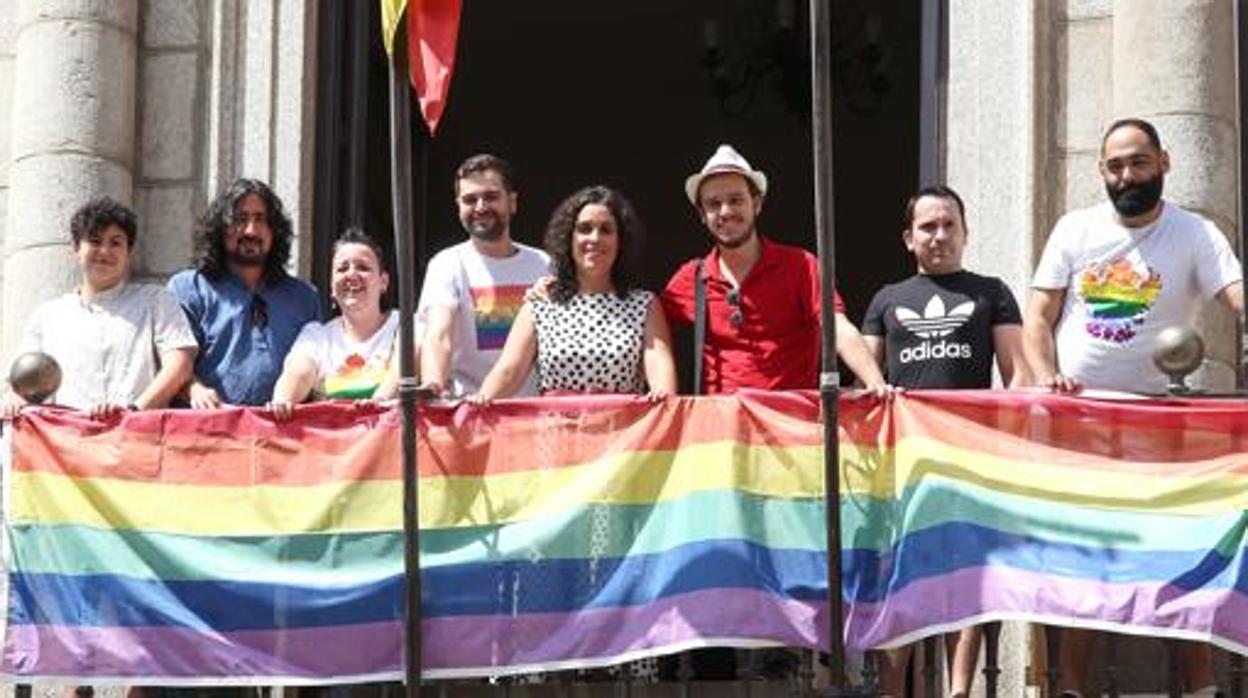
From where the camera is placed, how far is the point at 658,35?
65.9ft

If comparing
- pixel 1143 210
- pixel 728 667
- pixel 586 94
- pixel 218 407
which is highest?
pixel 586 94

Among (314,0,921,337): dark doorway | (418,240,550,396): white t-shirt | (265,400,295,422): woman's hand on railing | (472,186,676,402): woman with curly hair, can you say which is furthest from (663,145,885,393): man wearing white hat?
(314,0,921,337): dark doorway

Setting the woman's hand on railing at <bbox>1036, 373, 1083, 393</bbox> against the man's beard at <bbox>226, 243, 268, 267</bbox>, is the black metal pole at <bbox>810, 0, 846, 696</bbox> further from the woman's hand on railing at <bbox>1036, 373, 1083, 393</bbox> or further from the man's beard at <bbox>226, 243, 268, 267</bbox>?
the man's beard at <bbox>226, 243, 268, 267</bbox>

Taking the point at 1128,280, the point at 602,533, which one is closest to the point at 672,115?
the point at 1128,280

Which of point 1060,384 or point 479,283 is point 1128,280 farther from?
point 479,283

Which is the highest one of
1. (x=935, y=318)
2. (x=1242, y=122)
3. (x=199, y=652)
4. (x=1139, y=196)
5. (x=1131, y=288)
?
(x=1242, y=122)

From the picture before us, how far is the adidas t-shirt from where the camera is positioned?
33.5 ft

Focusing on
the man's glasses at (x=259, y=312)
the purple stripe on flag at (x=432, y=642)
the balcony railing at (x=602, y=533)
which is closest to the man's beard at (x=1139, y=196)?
the balcony railing at (x=602, y=533)

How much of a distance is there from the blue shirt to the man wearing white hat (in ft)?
5.10

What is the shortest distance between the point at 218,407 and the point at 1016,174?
150 inches

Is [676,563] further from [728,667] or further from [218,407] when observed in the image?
[218,407]

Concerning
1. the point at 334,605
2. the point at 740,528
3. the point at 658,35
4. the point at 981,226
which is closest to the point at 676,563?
the point at 740,528

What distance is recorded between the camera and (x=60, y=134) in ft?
41.3

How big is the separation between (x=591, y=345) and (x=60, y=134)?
3.52m
